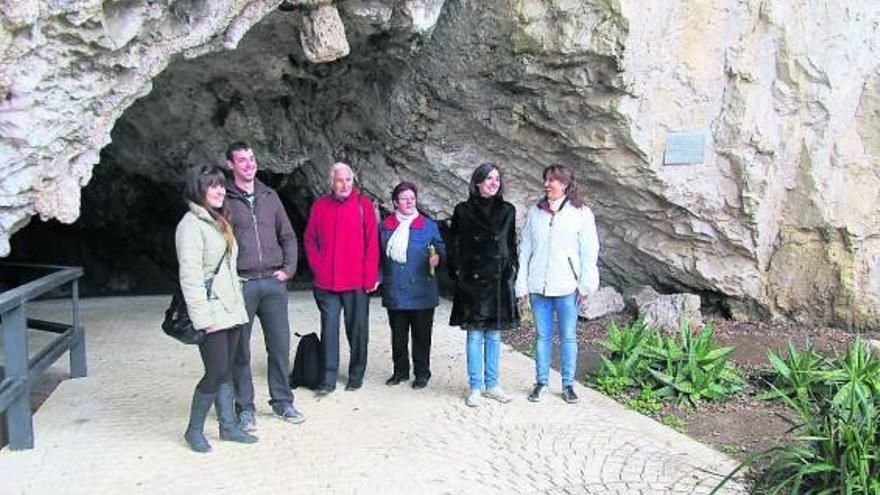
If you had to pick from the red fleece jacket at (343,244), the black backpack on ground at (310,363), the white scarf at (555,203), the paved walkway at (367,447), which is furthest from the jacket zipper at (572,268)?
the black backpack on ground at (310,363)

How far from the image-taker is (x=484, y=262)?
532 cm

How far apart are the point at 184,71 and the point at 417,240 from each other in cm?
370

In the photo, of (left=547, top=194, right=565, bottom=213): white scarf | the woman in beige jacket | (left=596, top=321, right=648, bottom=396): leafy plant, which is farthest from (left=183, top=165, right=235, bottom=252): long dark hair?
(left=596, top=321, right=648, bottom=396): leafy plant

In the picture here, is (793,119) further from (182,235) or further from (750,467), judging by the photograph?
(182,235)

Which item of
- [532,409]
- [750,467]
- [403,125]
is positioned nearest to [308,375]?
[532,409]

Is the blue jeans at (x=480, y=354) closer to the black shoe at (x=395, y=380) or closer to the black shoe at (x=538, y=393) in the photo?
the black shoe at (x=538, y=393)

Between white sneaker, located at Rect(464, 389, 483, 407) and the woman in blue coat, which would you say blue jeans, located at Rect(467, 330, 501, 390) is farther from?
the woman in blue coat

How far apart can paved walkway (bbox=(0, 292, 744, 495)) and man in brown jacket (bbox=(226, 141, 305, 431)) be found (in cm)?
25

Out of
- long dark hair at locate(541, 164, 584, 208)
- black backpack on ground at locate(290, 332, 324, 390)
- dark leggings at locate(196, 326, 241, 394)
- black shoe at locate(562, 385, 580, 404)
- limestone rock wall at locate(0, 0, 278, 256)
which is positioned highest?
limestone rock wall at locate(0, 0, 278, 256)

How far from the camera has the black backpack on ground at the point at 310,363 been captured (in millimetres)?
5672

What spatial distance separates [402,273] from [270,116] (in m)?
4.04

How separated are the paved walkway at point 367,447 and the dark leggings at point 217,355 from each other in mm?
441

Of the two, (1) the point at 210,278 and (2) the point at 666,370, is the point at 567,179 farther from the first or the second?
(1) the point at 210,278

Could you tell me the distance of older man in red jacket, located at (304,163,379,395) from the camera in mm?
5441
